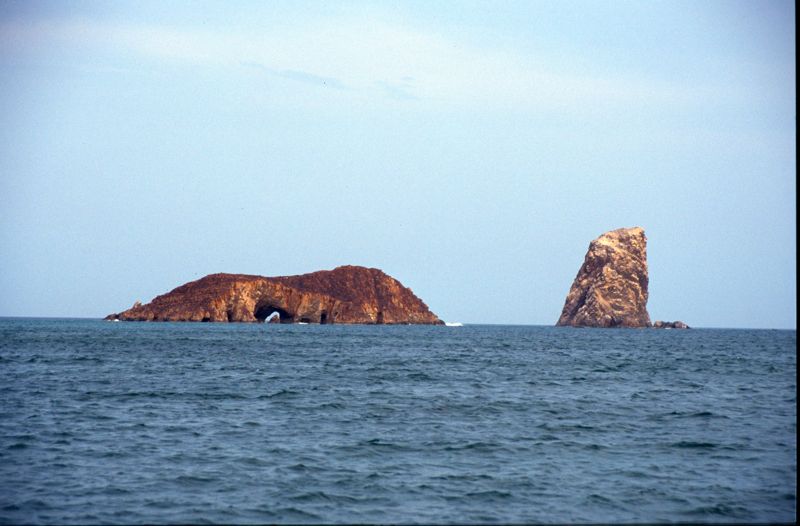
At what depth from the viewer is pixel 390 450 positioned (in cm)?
2322

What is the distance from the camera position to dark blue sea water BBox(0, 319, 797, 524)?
57.5ft

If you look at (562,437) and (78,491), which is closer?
(78,491)

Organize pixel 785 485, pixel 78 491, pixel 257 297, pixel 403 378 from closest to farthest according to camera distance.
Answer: pixel 78 491 < pixel 785 485 < pixel 403 378 < pixel 257 297

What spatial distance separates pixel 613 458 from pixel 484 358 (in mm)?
44387

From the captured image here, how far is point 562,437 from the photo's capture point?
25.8 metres

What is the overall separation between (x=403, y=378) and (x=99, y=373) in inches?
666

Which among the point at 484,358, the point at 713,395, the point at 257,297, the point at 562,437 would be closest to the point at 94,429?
the point at 562,437

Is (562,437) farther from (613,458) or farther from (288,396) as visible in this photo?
(288,396)

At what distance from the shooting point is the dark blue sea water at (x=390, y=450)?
57.5 feet

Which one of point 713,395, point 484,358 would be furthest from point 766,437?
point 484,358

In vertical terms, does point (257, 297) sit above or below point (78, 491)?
above

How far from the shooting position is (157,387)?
38656 millimetres

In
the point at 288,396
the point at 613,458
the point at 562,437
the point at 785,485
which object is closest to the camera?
the point at 785,485

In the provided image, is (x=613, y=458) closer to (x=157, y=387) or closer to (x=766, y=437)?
(x=766, y=437)
